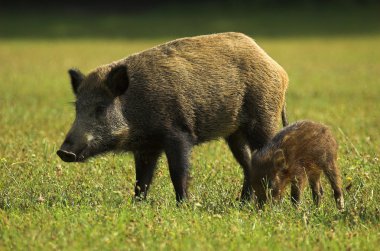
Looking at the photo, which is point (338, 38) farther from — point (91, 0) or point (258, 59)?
point (258, 59)

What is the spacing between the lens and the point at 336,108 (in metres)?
14.2

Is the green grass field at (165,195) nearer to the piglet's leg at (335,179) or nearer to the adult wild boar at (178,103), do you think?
the piglet's leg at (335,179)

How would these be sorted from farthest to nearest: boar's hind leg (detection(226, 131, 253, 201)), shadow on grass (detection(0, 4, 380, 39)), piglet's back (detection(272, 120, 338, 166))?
1. shadow on grass (detection(0, 4, 380, 39))
2. boar's hind leg (detection(226, 131, 253, 201))
3. piglet's back (detection(272, 120, 338, 166))

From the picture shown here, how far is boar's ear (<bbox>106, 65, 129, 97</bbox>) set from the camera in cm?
716

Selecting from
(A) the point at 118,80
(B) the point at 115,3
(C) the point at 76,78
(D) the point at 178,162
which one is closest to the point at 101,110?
(A) the point at 118,80

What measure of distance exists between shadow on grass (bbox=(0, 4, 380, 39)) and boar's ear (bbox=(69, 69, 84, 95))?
26387 mm

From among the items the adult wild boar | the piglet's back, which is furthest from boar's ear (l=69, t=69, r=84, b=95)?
the piglet's back

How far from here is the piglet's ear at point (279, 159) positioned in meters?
6.89

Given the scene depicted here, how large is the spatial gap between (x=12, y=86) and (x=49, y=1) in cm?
2816

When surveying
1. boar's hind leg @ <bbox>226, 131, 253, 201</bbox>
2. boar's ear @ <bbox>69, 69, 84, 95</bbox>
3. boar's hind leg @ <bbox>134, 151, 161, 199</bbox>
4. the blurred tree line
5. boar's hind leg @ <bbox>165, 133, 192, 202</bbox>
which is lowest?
the blurred tree line

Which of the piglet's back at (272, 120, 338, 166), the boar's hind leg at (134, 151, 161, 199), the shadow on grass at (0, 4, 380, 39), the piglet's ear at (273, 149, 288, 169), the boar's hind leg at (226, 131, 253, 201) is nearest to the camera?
the piglet's ear at (273, 149, 288, 169)

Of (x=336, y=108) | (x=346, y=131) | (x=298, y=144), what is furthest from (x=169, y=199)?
(x=336, y=108)

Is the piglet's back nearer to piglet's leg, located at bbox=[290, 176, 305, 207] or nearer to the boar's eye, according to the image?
piglet's leg, located at bbox=[290, 176, 305, 207]

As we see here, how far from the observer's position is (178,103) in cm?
736
